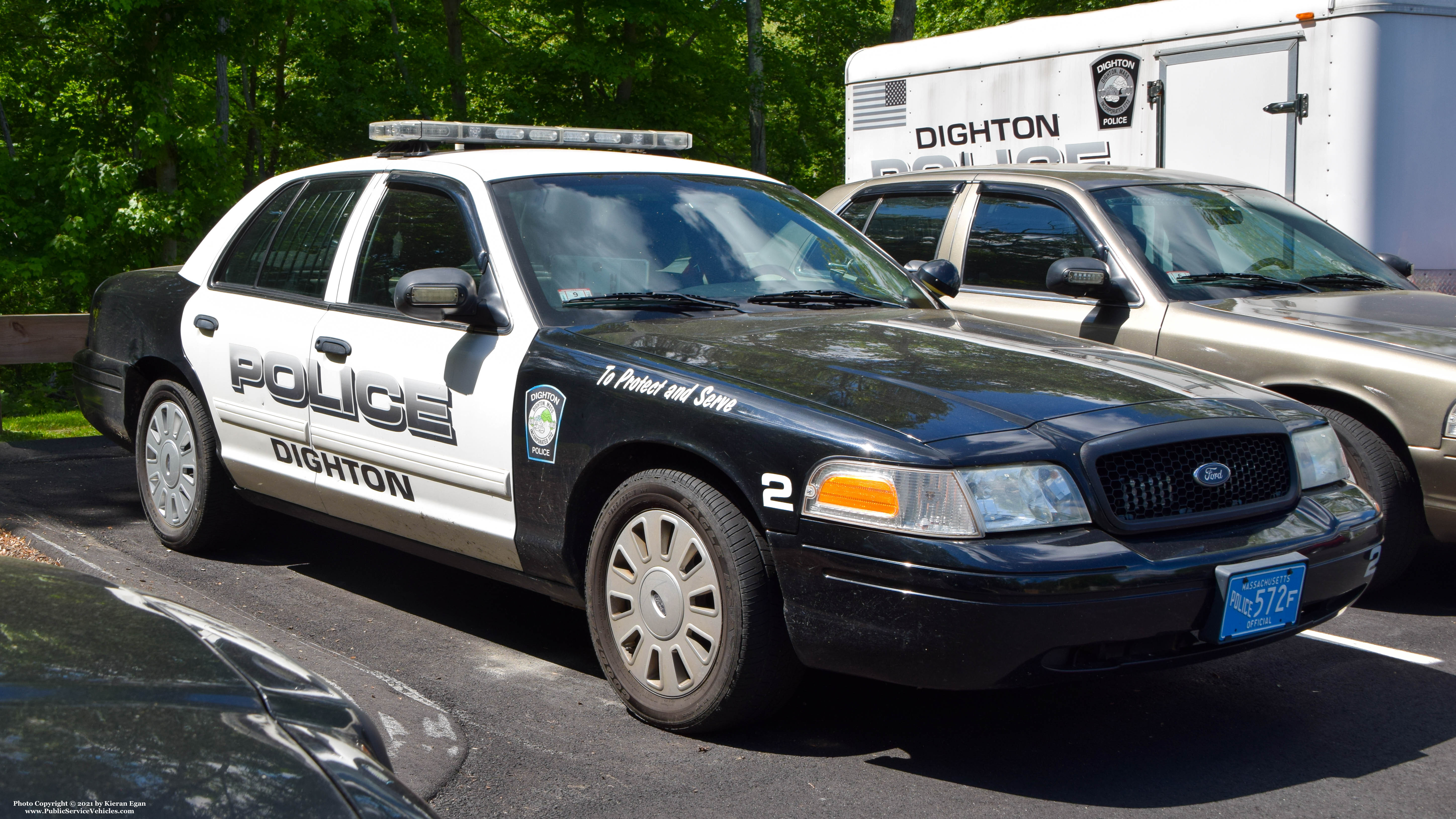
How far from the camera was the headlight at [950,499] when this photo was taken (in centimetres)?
318

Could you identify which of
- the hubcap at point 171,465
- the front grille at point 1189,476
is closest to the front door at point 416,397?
the hubcap at point 171,465

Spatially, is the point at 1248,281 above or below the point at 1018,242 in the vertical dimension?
below

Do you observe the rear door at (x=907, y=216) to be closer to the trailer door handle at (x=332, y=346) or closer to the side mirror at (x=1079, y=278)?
the side mirror at (x=1079, y=278)

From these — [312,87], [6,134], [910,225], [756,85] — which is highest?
[312,87]

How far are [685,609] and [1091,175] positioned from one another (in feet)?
12.7

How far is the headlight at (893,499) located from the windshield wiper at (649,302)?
3.91 feet

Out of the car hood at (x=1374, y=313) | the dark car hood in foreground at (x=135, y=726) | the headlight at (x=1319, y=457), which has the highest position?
the car hood at (x=1374, y=313)

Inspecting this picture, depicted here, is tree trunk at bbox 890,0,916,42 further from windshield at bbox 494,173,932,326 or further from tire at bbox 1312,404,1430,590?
windshield at bbox 494,173,932,326

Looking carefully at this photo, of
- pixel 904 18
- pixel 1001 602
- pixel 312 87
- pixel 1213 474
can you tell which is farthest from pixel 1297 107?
pixel 312 87

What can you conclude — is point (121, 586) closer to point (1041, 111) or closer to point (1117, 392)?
point (1117, 392)

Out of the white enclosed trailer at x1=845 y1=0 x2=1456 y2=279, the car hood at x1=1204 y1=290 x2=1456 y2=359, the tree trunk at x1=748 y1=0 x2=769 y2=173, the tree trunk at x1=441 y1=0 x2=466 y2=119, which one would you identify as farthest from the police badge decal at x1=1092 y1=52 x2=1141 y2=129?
the tree trunk at x1=441 y1=0 x2=466 y2=119

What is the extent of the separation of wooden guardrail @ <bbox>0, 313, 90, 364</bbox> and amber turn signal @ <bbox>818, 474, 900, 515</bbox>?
25.3 ft

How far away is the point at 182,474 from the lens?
5.77 meters

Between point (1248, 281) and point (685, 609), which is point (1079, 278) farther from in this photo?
point (685, 609)
